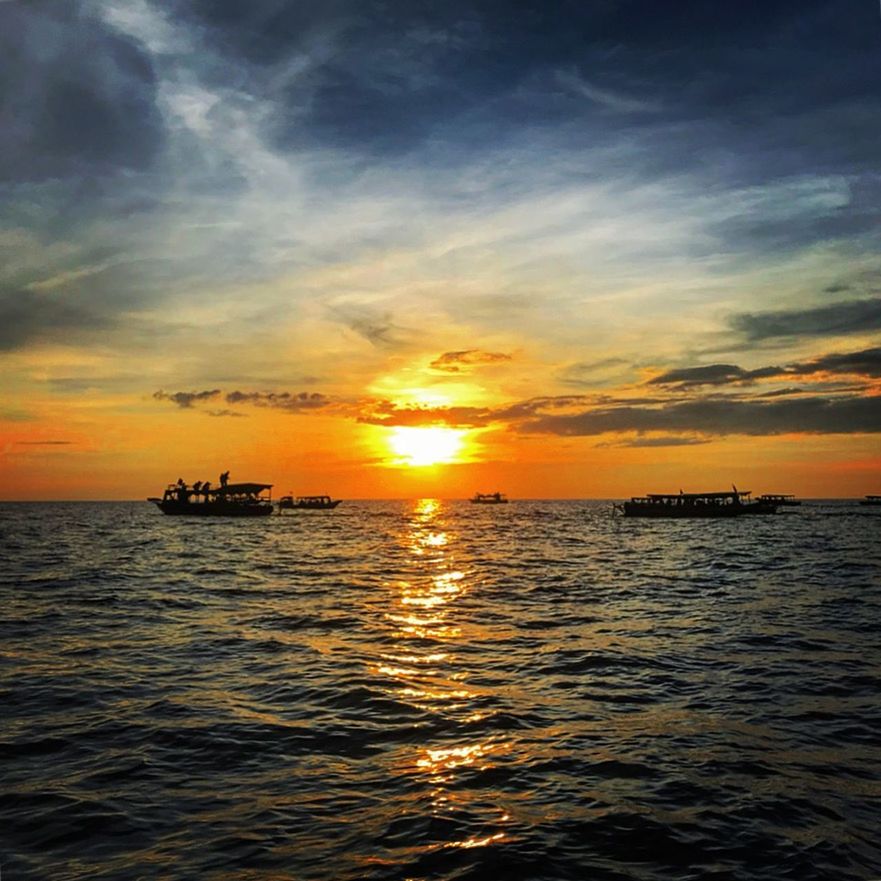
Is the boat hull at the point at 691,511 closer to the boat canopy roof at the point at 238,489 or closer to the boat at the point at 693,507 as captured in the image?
the boat at the point at 693,507

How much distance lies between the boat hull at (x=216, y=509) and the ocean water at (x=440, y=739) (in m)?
81.6

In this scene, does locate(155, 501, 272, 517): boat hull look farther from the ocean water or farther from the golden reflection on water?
the ocean water

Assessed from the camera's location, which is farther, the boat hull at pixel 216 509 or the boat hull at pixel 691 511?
the boat hull at pixel 691 511

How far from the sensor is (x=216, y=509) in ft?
354

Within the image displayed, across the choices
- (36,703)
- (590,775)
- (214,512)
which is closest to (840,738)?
(590,775)

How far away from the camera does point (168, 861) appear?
295 inches

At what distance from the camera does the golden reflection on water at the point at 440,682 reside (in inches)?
367

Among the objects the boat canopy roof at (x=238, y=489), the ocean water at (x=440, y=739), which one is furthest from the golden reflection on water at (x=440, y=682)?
the boat canopy roof at (x=238, y=489)

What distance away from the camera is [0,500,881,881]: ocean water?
25.5 feet

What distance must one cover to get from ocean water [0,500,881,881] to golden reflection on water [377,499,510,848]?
7 cm

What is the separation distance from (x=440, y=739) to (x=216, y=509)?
102728 mm

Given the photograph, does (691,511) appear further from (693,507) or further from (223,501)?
(223,501)

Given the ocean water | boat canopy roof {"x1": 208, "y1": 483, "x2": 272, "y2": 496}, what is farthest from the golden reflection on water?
boat canopy roof {"x1": 208, "y1": 483, "x2": 272, "y2": 496}

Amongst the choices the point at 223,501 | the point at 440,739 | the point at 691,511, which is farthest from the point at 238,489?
the point at 440,739
